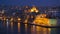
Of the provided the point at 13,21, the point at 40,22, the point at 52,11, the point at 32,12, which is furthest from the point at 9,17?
the point at 40,22

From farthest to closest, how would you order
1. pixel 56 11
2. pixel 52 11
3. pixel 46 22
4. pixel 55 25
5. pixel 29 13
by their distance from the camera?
pixel 29 13, pixel 52 11, pixel 56 11, pixel 46 22, pixel 55 25

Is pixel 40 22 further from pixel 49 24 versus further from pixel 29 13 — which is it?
pixel 29 13

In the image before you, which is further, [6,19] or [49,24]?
[6,19]

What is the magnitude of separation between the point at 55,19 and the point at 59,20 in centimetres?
35

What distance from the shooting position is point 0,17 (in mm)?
39250

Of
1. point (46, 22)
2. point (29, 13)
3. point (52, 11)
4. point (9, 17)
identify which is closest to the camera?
point (46, 22)

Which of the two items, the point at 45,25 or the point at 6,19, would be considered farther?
the point at 6,19

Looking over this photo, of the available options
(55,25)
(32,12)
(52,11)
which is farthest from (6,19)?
(55,25)

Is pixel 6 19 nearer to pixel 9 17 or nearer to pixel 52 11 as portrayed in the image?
pixel 9 17

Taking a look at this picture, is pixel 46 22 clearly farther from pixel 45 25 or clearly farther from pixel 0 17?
pixel 0 17

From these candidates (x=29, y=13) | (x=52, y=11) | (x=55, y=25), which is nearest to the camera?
(x=55, y=25)

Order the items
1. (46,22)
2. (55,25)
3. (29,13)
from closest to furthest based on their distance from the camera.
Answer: (55,25) < (46,22) < (29,13)

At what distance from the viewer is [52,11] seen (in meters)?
29.1

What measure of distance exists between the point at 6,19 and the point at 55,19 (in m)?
17.7
